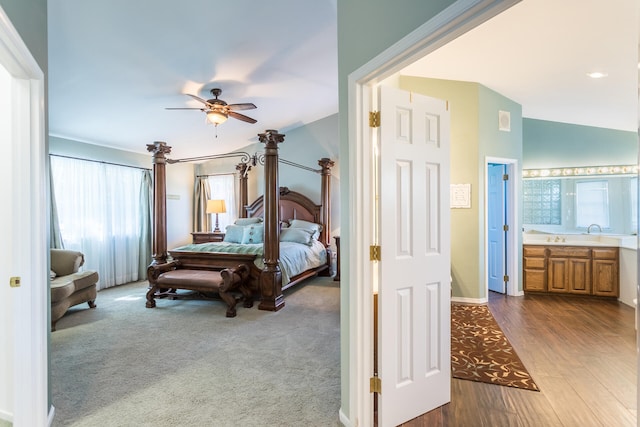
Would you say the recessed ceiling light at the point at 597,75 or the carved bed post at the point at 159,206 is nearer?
the recessed ceiling light at the point at 597,75

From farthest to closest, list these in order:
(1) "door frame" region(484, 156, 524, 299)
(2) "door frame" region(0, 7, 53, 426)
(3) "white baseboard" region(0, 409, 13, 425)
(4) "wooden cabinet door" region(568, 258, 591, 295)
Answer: (1) "door frame" region(484, 156, 524, 299) < (4) "wooden cabinet door" region(568, 258, 591, 295) < (3) "white baseboard" region(0, 409, 13, 425) < (2) "door frame" region(0, 7, 53, 426)

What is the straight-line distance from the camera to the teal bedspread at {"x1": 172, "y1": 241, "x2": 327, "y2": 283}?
4340 millimetres

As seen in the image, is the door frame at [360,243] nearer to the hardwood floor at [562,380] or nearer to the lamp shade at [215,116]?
the hardwood floor at [562,380]

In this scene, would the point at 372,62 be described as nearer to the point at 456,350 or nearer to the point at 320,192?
the point at 456,350

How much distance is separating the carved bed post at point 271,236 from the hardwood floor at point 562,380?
2.39 metres

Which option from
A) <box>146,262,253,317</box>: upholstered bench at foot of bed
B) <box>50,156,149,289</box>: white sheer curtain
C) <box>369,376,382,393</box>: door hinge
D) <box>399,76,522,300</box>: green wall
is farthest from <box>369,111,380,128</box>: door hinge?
<box>50,156,149,289</box>: white sheer curtain

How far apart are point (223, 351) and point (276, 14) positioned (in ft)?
10.0

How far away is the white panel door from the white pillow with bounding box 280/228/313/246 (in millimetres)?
3630

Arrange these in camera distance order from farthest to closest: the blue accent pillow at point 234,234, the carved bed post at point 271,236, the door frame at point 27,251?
the blue accent pillow at point 234,234 → the carved bed post at point 271,236 → the door frame at point 27,251

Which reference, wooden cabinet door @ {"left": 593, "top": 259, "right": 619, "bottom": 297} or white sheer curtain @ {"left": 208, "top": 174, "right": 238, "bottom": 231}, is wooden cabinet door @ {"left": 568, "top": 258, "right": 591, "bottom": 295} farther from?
white sheer curtain @ {"left": 208, "top": 174, "right": 238, "bottom": 231}

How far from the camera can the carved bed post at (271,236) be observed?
403cm

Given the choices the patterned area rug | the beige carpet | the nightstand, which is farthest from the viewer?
the nightstand

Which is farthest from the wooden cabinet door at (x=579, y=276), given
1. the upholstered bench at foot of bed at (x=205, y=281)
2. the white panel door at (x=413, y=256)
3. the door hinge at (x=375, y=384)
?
the upholstered bench at foot of bed at (x=205, y=281)

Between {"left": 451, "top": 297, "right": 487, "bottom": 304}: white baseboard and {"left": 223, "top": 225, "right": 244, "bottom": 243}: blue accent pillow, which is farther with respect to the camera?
{"left": 223, "top": 225, "right": 244, "bottom": 243}: blue accent pillow
